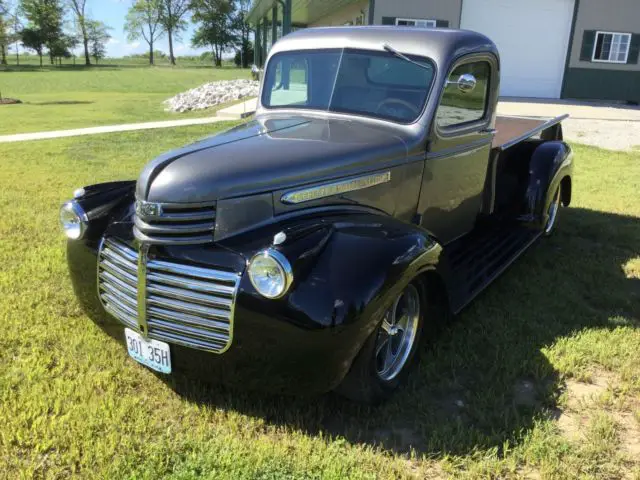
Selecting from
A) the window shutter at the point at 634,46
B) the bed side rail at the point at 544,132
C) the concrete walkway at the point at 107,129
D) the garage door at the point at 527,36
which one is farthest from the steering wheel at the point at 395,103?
the window shutter at the point at 634,46

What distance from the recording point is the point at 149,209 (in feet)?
8.47

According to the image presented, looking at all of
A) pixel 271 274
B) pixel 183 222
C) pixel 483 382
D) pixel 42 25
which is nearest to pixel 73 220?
pixel 183 222

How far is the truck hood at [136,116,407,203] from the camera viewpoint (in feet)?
8.35

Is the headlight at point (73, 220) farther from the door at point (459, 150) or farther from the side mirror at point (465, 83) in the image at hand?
the side mirror at point (465, 83)

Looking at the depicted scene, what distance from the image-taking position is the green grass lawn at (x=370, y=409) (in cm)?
242

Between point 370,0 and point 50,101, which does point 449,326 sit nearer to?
point 370,0

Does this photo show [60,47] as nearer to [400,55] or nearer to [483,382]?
[400,55]

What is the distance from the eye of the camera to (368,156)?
3.03 m

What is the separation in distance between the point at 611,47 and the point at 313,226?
2214 cm

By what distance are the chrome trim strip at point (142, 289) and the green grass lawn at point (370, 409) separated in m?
0.48

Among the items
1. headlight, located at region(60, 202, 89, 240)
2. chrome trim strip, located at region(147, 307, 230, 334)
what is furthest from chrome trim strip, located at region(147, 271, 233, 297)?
headlight, located at region(60, 202, 89, 240)

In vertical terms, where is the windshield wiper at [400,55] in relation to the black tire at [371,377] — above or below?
above

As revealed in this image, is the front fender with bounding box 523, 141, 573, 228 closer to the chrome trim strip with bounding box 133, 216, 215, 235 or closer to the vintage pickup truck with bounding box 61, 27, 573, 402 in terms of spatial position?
the vintage pickup truck with bounding box 61, 27, 573, 402

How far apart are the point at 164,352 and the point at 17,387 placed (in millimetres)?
984
